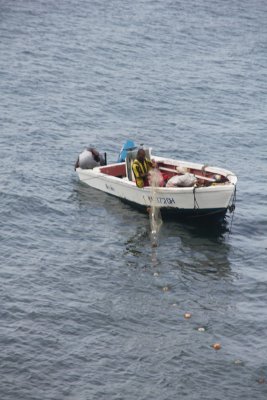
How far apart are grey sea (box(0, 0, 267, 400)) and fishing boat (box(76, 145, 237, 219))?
1.90ft

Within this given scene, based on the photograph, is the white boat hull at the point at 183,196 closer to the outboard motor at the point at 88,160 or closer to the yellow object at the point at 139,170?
the yellow object at the point at 139,170

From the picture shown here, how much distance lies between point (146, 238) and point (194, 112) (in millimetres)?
19539

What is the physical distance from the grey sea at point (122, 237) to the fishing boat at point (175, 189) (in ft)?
1.90

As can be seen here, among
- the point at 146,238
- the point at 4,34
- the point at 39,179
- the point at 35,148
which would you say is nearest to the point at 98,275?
the point at 146,238

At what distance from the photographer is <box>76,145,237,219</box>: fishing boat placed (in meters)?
30.4

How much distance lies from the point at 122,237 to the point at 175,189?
104 inches

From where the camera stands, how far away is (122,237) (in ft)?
99.8

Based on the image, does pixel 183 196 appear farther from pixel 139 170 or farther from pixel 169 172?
pixel 169 172

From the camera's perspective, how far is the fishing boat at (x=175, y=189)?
30.4m

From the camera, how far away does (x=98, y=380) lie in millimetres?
20906

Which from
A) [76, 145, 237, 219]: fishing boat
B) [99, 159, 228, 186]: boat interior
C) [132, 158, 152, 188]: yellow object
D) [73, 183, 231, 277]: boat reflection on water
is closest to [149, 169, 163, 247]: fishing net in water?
[76, 145, 237, 219]: fishing boat

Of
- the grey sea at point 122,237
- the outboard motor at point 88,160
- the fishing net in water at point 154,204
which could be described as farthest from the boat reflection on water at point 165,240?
the outboard motor at point 88,160

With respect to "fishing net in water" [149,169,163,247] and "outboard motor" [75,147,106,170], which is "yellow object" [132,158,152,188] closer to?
"fishing net in water" [149,169,163,247]

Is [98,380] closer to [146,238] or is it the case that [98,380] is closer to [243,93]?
[146,238]
